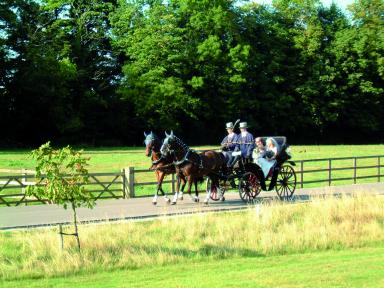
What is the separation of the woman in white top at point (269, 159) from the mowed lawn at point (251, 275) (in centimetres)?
853

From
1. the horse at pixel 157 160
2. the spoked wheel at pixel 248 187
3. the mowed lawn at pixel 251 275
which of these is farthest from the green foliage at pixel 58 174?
the spoked wheel at pixel 248 187

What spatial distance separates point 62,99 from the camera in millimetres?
61594

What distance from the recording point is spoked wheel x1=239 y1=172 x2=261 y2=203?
20250mm

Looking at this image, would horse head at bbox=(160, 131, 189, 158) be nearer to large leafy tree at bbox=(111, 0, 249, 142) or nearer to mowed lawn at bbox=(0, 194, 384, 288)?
mowed lawn at bbox=(0, 194, 384, 288)

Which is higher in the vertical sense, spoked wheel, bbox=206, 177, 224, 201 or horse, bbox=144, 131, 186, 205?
horse, bbox=144, 131, 186, 205

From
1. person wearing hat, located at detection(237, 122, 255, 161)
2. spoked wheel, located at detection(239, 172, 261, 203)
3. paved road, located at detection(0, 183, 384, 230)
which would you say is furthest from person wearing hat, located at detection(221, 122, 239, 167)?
paved road, located at detection(0, 183, 384, 230)

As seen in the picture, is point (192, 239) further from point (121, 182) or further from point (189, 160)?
point (121, 182)

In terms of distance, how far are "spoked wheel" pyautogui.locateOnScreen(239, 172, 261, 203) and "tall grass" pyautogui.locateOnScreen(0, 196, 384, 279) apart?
3.04 metres

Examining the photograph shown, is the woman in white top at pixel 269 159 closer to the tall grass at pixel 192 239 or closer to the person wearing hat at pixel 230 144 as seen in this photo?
the person wearing hat at pixel 230 144

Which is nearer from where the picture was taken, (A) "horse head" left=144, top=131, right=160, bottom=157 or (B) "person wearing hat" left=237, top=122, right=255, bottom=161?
(A) "horse head" left=144, top=131, right=160, bottom=157

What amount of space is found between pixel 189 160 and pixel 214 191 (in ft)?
7.29

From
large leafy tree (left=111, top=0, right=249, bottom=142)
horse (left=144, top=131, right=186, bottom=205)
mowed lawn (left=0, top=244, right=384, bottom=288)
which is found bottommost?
mowed lawn (left=0, top=244, right=384, bottom=288)

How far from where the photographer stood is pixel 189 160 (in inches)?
765

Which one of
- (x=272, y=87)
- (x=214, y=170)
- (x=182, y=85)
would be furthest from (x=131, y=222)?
(x=272, y=87)
